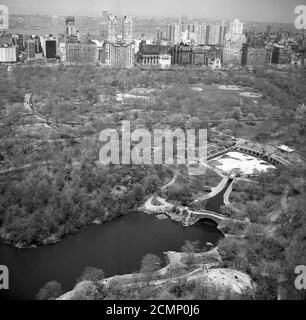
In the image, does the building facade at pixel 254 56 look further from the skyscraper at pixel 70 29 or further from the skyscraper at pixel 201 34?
the skyscraper at pixel 70 29

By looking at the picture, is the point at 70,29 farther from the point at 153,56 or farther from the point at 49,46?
the point at 153,56

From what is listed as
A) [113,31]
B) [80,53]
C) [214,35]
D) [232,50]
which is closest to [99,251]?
[113,31]

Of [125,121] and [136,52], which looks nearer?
[125,121]

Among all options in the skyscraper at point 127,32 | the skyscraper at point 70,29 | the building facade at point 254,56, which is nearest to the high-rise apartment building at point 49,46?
the skyscraper at point 70,29

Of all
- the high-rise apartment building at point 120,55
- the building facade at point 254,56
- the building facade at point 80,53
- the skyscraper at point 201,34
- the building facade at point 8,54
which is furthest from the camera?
the skyscraper at point 201,34

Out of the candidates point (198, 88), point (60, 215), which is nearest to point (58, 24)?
point (198, 88)

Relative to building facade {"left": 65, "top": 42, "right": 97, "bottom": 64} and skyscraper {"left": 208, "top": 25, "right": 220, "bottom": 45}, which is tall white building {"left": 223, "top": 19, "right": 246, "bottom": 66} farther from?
building facade {"left": 65, "top": 42, "right": 97, "bottom": 64}

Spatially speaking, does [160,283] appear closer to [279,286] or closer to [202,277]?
[202,277]
